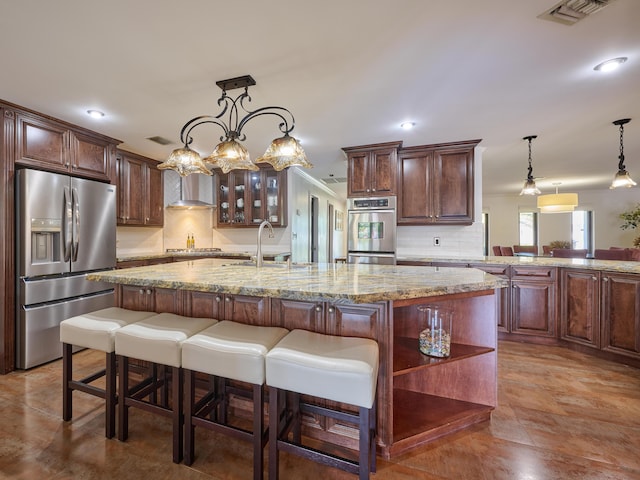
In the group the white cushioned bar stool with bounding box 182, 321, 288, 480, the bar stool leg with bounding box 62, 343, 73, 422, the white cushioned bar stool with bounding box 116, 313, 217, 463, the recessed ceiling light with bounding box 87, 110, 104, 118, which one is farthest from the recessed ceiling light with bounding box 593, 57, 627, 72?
the recessed ceiling light with bounding box 87, 110, 104, 118

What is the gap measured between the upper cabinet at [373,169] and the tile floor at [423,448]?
2.45 m

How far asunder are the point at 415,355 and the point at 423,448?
49cm

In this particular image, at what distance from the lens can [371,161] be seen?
12.3 ft

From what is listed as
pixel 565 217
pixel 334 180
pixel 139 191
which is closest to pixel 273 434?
pixel 139 191

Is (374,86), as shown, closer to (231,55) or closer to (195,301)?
(231,55)

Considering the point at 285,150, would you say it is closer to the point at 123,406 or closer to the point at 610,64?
the point at 123,406

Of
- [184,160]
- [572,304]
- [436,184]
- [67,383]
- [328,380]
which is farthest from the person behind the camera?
[436,184]

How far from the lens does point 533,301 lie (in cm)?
314

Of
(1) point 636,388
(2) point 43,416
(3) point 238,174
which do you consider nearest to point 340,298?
(2) point 43,416

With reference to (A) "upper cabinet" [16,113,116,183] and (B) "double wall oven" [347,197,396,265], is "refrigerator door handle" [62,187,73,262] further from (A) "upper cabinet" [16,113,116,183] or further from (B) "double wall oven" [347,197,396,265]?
(B) "double wall oven" [347,197,396,265]

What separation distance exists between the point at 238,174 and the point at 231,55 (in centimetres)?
290

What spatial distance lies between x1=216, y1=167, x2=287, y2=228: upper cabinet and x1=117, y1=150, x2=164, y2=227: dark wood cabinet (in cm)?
88

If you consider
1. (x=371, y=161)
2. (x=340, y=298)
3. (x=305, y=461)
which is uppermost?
(x=371, y=161)

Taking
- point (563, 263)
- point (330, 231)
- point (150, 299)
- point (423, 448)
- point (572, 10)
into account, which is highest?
point (572, 10)
